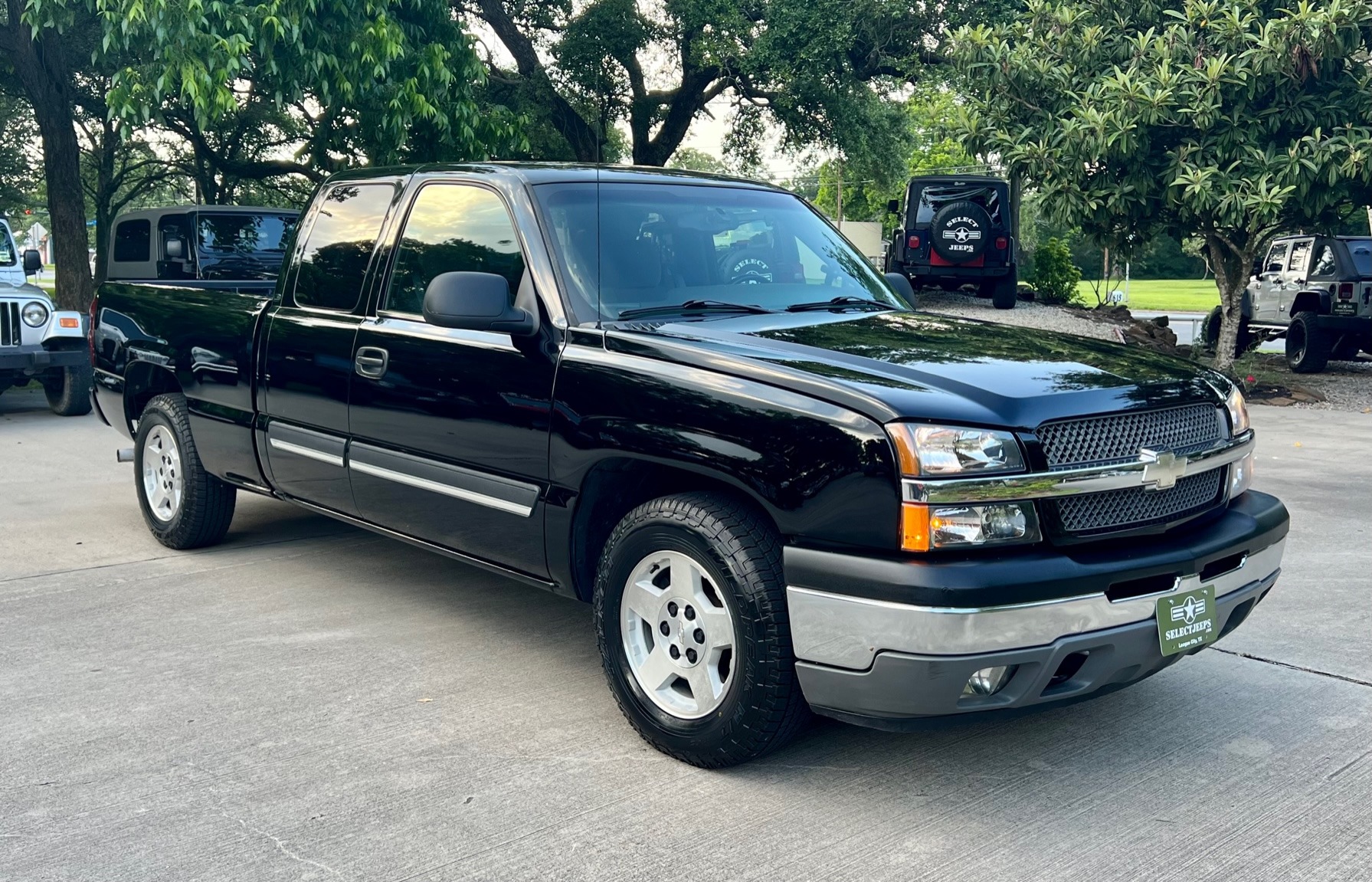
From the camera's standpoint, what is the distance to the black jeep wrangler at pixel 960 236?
20.8 meters

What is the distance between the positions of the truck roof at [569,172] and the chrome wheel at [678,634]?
162 cm

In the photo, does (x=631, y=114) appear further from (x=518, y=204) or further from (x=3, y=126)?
(x=518, y=204)

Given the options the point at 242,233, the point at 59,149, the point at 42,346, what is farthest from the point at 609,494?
the point at 59,149

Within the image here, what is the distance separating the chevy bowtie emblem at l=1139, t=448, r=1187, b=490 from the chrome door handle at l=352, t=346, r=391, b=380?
276 centimetres

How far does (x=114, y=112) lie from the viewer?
14.6 m

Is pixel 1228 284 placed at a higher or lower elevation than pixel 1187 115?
lower

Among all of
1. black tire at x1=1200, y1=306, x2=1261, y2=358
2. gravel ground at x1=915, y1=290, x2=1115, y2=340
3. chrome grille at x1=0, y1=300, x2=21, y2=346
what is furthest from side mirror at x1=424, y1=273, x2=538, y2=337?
black tire at x1=1200, y1=306, x2=1261, y2=358

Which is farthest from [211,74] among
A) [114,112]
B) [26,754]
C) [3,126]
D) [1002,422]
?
[3,126]

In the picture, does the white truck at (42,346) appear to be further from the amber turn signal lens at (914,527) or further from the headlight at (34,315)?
the amber turn signal lens at (914,527)

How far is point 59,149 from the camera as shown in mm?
17438

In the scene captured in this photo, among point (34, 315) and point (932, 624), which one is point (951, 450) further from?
point (34, 315)

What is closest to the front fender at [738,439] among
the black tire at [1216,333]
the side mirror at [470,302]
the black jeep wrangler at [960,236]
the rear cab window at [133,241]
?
the side mirror at [470,302]

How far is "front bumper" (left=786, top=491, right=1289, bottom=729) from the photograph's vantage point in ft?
10.3

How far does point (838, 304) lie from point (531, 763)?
2.04m
